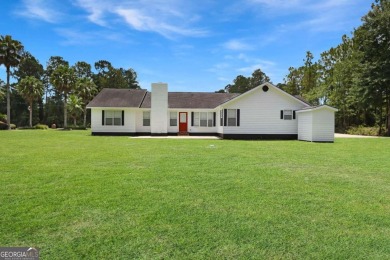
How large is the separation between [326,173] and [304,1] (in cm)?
851

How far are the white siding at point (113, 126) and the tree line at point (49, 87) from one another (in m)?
19.0

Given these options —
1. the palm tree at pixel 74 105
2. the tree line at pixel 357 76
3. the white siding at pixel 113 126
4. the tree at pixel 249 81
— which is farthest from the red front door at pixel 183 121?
the tree at pixel 249 81

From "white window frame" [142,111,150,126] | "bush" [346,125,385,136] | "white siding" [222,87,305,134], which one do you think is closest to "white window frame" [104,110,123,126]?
"white window frame" [142,111,150,126]

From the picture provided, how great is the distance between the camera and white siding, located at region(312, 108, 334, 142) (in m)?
21.0

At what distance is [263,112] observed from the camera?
77.9 ft

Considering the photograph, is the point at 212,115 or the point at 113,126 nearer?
the point at 113,126

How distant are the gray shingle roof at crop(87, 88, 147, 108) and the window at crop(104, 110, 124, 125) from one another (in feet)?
2.12

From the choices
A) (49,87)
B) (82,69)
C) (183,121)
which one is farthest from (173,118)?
(49,87)

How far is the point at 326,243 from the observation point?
11.7ft

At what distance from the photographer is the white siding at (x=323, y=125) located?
2098 cm

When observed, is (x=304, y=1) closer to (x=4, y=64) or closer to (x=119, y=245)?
(x=119, y=245)

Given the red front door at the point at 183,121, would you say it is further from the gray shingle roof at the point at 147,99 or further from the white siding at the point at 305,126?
the white siding at the point at 305,126

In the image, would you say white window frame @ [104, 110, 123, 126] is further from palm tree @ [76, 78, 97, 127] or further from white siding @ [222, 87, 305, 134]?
palm tree @ [76, 78, 97, 127]

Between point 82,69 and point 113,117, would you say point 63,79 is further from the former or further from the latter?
point 82,69
